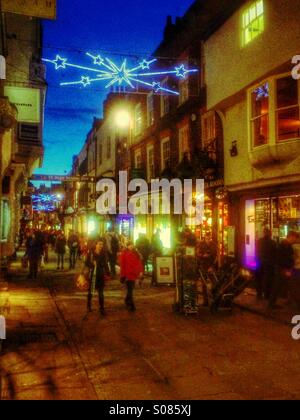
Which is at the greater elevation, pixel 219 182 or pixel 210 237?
pixel 219 182

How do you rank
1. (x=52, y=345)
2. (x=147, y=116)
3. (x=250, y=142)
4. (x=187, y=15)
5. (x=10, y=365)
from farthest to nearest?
(x=147, y=116)
(x=187, y=15)
(x=250, y=142)
(x=52, y=345)
(x=10, y=365)

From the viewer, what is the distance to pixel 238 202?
53.8 ft

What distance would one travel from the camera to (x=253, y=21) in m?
14.1

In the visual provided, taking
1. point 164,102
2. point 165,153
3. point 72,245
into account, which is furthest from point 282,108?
point 72,245

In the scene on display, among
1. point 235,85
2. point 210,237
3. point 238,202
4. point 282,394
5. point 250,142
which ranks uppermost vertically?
point 235,85

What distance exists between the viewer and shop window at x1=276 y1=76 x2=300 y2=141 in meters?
13.1

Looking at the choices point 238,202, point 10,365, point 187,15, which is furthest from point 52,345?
point 187,15

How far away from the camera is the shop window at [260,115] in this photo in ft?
45.5

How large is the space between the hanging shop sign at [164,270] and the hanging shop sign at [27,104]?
622cm

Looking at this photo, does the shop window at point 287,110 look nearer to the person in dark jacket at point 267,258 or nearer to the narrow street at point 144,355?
the person in dark jacket at point 267,258

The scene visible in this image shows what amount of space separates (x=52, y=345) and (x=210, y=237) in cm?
1116

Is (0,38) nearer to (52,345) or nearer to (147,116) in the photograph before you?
(52,345)

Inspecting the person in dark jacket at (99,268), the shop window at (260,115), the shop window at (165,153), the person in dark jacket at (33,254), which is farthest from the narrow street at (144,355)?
the shop window at (165,153)

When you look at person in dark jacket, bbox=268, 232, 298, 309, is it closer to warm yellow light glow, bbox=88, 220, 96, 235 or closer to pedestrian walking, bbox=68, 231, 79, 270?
pedestrian walking, bbox=68, 231, 79, 270
